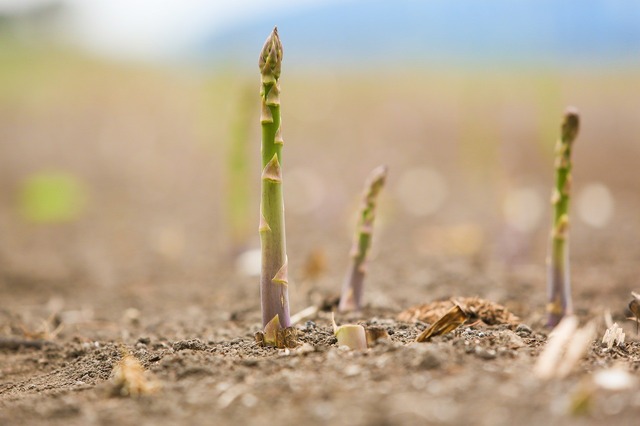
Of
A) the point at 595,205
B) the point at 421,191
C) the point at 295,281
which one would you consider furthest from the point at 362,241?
the point at 421,191

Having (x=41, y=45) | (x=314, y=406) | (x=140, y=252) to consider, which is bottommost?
(x=140, y=252)

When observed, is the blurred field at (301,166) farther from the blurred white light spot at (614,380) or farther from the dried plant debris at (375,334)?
the blurred white light spot at (614,380)

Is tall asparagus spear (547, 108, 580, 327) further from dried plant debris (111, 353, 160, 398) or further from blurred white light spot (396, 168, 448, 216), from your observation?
blurred white light spot (396, 168, 448, 216)

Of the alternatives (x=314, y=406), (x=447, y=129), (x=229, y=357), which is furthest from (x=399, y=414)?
(x=447, y=129)

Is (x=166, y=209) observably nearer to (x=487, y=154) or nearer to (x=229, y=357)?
(x=487, y=154)

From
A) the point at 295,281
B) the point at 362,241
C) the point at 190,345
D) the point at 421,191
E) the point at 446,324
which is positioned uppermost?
the point at 362,241

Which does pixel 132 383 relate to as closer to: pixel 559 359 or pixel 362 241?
pixel 559 359
